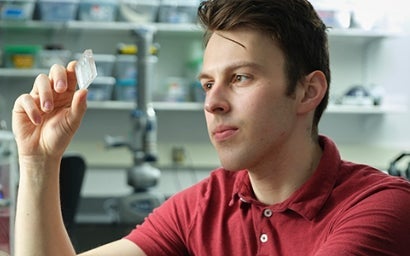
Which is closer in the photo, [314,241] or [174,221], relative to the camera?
[314,241]

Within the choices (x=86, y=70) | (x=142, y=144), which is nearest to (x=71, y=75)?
(x=86, y=70)

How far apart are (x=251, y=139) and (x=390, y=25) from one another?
11.4 ft

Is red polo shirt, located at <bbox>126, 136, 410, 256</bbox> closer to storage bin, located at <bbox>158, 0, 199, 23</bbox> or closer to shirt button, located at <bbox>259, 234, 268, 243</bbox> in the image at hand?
shirt button, located at <bbox>259, 234, 268, 243</bbox>

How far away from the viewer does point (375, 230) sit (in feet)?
3.78

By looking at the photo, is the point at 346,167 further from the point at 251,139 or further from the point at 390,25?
the point at 390,25

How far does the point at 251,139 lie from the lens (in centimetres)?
130

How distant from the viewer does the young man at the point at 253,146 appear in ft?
4.15

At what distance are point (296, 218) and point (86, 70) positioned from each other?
0.45 meters

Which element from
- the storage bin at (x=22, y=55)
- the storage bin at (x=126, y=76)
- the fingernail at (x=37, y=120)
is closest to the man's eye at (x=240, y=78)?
the fingernail at (x=37, y=120)

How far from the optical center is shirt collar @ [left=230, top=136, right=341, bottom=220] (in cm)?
126

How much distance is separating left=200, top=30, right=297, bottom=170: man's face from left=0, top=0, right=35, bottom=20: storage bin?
3208mm

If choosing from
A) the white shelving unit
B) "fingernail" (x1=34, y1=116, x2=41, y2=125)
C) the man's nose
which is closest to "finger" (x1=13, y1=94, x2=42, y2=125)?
"fingernail" (x1=34, y1=116, x2=41, y2=125)

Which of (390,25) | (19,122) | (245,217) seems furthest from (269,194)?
(390,25)

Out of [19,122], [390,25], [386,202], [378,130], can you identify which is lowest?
[378,130]
